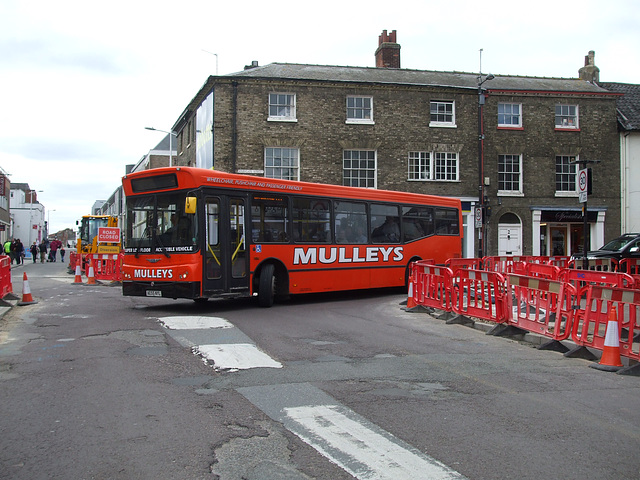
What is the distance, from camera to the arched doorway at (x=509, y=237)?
97.2 ft

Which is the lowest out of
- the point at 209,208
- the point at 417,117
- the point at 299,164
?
the point at 209,208

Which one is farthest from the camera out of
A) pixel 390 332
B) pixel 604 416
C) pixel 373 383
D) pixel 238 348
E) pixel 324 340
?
pixel 390 332

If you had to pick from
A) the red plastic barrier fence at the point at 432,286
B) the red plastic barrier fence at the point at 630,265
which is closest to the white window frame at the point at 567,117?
the red plastic barrier fence at the point at 630,265

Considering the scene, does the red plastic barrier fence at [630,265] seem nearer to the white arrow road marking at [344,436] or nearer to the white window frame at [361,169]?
the white window frame at [361,169]

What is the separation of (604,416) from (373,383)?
2.33m

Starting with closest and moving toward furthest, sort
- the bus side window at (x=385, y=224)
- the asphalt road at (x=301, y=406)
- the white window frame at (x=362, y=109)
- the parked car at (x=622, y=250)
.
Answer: the asphalt road at (x=301, y=406) < the bus side window at (x=385, y=224) < the parked car at (x=622, y=250) < the white window frame at (x=362, y=109)

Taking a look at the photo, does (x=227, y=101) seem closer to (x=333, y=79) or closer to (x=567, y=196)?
(x=333, y=79)

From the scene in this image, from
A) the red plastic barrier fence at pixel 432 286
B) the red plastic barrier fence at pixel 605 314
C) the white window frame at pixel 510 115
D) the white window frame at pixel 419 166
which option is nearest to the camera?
the red plastic barrier fence at pixel 605 314

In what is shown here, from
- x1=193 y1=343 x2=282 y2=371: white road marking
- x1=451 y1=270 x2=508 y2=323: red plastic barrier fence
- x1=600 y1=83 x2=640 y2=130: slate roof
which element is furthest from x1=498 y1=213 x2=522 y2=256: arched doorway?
x1=193 y1=343 x2=282 y2=371: white road marking

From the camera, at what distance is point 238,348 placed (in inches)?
324

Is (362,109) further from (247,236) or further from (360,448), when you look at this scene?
(360,448)

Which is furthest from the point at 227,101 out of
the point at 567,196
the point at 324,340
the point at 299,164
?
the point at 324,340

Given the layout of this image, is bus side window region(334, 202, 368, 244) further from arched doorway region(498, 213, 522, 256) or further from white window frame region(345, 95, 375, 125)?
arched doorway region(498, 213, 522, 256)

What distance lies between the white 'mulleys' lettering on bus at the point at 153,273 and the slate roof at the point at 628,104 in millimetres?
27472
